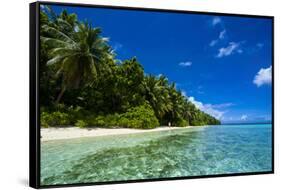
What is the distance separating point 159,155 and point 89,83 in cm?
148

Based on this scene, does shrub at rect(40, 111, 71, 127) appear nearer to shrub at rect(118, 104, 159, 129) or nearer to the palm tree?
shrub at rect(118, 104, 159, 129)

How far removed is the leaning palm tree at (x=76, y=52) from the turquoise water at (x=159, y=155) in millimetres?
811

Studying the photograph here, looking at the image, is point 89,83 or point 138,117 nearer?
point 89,83

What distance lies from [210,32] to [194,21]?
0.31 meters

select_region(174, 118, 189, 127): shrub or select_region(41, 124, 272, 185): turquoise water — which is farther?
select_region(174, 118, 189, 127): shrub

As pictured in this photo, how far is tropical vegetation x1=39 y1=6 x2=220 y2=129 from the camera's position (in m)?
7.41

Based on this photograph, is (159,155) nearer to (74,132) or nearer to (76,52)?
(74,132)

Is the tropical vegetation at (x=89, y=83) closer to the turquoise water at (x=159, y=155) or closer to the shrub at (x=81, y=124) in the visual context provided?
the shrub at (x=81, y=124)

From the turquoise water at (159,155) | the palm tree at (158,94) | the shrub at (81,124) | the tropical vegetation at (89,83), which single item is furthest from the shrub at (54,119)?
the palm tree at (158,94)

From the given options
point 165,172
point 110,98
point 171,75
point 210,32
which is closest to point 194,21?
point 210,32

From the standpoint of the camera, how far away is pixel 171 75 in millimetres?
8328

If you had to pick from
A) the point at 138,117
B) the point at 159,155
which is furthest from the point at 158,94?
the point at 159,155

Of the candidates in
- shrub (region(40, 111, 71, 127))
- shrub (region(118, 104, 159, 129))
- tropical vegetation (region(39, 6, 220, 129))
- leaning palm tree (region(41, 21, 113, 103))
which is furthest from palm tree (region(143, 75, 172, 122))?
shrub (region(40, 111, 71, 127))

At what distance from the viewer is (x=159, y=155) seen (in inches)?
321
